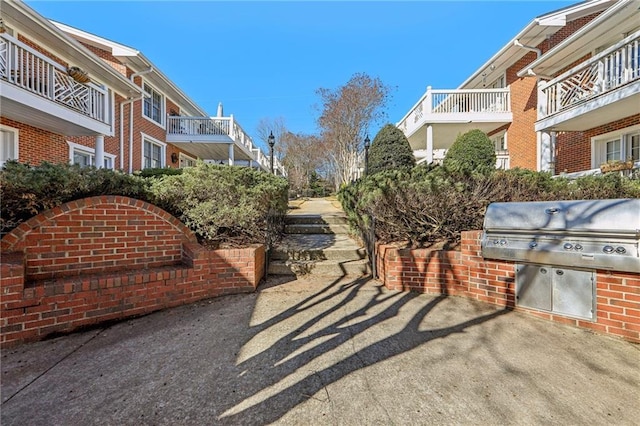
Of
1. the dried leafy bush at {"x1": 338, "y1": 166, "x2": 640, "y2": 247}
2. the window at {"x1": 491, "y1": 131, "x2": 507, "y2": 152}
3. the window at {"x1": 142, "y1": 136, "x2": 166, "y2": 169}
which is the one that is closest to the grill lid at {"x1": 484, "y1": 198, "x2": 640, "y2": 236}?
the dried leafy bush at {"x1": 338, "y1": 166, "x2": 640, "y2": 247}

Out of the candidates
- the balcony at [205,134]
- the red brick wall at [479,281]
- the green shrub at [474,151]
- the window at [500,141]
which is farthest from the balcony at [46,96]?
the window at [500,141]

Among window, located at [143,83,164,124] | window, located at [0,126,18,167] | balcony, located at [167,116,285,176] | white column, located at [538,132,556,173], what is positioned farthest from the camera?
balcony, located at [167,116,285,176]

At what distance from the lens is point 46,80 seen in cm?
728

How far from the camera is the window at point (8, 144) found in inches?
287

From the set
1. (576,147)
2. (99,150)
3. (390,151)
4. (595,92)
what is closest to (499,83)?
→ (576,147)

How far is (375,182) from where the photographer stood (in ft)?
16.8

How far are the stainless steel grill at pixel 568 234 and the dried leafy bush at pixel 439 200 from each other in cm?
71

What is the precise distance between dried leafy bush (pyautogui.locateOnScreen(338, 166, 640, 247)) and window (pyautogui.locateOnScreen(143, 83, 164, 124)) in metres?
12.9

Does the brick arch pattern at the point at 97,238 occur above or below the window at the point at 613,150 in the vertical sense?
below

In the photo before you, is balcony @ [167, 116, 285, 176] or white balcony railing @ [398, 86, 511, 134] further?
balcony @ [167, 116, 285, 176]

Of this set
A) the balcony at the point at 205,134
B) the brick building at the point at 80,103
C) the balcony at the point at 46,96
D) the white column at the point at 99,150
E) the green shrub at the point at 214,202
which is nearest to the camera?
the green shrub at the point at 214,202

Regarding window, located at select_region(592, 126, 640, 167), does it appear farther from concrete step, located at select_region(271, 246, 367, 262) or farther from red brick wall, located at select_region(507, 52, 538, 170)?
concrete step, located at select_region(271, 246, 367, 262)

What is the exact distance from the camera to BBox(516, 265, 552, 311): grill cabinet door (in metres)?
3.01

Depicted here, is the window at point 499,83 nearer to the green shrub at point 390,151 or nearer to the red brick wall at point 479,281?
the green shrub at point 390,151
